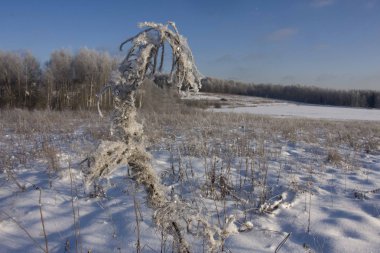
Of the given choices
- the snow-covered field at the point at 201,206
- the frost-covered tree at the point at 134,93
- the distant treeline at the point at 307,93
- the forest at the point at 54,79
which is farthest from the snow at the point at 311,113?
the frost-covered tree at the point at 134,93

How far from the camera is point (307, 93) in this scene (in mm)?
85812

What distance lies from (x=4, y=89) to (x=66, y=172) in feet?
82.4

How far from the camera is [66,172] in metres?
4.43

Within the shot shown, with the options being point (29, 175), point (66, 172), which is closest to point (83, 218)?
point (66, 172)

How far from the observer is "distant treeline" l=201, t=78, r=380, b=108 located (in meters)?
74.5

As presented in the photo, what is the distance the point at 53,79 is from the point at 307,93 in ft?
242

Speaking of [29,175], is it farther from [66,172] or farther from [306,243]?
[306,243]

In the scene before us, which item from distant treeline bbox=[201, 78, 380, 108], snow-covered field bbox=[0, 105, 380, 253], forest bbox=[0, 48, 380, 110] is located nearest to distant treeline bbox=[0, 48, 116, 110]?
forest bbox=[0, 48, 380, 110]

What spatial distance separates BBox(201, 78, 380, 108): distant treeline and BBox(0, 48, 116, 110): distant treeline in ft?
127

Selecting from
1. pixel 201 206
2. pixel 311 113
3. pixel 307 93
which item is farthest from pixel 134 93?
pixel 307 93

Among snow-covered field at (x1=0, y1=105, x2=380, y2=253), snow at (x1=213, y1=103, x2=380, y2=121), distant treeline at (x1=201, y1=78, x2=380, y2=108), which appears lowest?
snow at (x1=213, y1=103, x2=380, y2=121)

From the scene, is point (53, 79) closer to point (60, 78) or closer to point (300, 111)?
point (60, 78)

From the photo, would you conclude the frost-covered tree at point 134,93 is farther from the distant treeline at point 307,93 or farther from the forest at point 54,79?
the distant treeline at point 307,93

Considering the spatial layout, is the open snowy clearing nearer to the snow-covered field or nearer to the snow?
the snow
